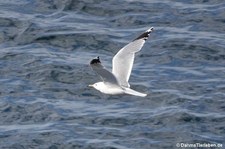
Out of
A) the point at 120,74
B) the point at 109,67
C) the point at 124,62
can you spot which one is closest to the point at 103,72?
the point at 120,74

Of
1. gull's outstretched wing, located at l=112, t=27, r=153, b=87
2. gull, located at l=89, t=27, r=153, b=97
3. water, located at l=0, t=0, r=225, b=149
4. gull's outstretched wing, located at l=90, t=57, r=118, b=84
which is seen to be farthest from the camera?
water, located at l=0, t=0, r=225, b=149

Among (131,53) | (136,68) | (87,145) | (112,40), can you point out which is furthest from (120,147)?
(112,40)

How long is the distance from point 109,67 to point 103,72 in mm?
3925

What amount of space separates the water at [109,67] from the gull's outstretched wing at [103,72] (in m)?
1.21

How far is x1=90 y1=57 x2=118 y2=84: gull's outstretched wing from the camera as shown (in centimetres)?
1580

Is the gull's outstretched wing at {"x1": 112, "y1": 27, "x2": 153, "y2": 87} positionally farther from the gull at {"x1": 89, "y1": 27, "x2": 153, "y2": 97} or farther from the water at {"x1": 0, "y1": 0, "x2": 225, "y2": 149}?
the water at {"x1": 0, "y1": 0, "x2": 225, "y2": 149}

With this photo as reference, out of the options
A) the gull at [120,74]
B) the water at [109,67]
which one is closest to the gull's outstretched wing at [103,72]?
the gull at [120,74]

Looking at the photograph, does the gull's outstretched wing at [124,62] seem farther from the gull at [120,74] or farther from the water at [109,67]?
the water at [109,67]

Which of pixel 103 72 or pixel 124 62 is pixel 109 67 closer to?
pixel 124 62

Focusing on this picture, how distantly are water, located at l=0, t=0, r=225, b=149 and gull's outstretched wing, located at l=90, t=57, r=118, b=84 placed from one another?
121 centimetres

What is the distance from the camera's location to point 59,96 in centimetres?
1936

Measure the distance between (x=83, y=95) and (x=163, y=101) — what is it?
1.69 metres

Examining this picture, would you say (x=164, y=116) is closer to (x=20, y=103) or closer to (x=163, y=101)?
(x=163, y=101)

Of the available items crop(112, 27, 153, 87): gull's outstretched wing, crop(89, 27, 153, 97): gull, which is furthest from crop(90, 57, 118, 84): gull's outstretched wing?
crop(112, 27, 153, 87): gull's outstretched wing
